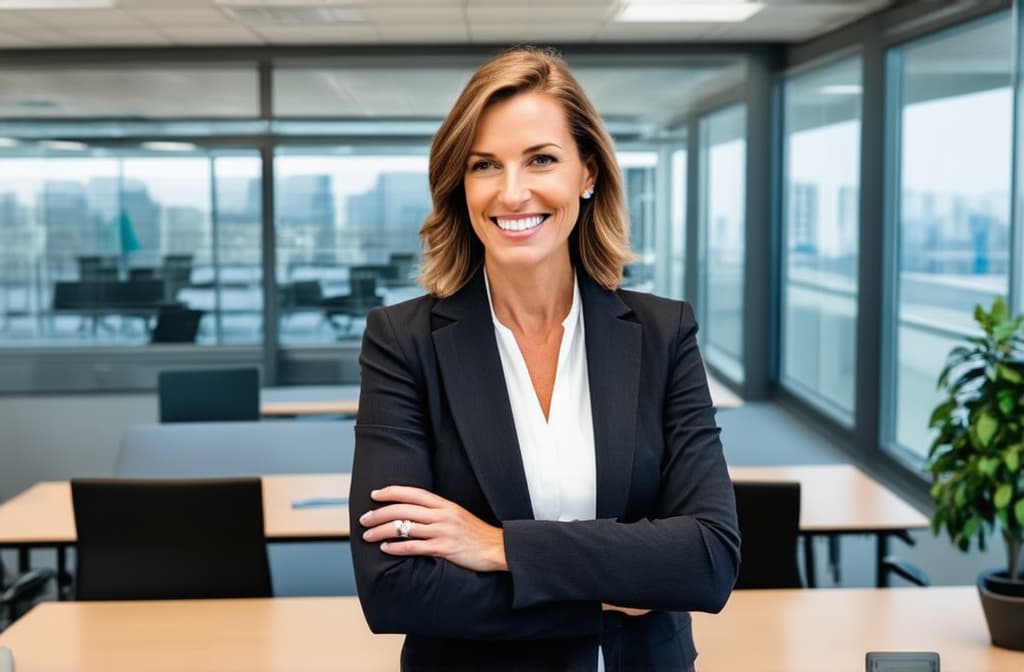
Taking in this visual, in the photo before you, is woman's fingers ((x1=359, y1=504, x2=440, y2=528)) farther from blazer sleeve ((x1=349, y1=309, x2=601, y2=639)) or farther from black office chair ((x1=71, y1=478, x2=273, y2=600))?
black office chair ((x1=71, y1=478, x2=273, y2=600))

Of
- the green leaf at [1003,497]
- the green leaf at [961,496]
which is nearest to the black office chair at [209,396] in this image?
the green leaf at [961,496]

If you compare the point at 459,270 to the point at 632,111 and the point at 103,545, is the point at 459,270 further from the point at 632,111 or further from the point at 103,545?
the point at 632,111

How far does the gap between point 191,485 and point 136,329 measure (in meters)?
5.63

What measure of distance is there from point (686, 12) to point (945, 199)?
2.01 meters

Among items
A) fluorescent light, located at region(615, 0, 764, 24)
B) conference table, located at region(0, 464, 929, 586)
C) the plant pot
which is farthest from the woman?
→ fluorescent light, located at region(615, 0, 764, 24)

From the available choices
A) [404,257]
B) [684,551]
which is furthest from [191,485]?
[404,257]

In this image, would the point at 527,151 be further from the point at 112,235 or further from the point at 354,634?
the point at 112,235

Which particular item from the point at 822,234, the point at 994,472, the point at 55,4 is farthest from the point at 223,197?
the point at 994,472

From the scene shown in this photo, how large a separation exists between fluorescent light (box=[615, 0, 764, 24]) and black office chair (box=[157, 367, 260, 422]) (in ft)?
10.4

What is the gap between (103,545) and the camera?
2.92 m

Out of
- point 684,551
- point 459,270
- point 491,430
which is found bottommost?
point 684,551

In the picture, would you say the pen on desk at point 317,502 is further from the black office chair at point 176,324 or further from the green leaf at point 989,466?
the black office chair at point 176,324

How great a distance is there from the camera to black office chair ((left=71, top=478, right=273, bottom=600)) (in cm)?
290

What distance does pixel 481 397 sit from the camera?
5.42 feet
